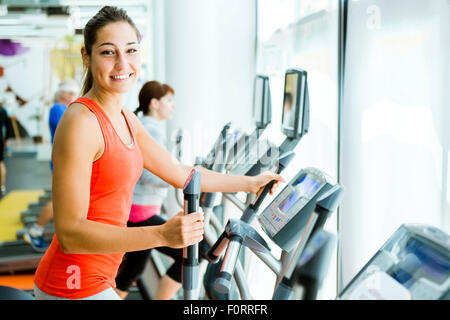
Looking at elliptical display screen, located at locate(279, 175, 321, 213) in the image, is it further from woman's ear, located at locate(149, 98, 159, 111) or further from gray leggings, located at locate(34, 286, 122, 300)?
woman's ear, located at locate(149, 98, 159, 111)

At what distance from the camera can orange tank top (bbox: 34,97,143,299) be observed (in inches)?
51.5

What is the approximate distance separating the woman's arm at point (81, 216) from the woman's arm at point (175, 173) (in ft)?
1.24

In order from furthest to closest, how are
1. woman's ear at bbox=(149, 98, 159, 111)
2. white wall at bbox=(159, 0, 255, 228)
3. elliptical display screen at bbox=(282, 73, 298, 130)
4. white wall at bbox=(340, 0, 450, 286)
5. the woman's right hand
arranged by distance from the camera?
1. white wall at bbox=(159, 0, 255, 228)
2. woman's ear at bbox=(149, 98, 159, 111)
3. elliptical display screen at bbox=(282, 73, 298, 130)
4. white wall at bbox=(340, 0, 450, 286)
5. the woman's right hand

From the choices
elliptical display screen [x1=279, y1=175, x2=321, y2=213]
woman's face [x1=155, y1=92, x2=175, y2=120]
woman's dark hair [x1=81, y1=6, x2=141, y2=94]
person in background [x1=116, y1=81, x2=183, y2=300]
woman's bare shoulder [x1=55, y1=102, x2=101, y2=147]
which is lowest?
person in background [x1=116, y1=81, x2=183, y2=300]

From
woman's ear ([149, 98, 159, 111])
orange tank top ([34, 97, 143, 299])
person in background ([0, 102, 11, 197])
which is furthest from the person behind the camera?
person in background ([0, 102, 11, 197])

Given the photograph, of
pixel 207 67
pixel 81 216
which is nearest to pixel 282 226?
pixel 81 216

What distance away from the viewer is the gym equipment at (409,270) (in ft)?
3.02

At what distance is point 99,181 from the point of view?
1.31m

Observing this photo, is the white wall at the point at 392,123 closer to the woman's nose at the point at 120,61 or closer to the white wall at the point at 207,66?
the woman's nose at the point at 120,61

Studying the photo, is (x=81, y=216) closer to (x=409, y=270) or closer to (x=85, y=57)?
(x=85, y=57)

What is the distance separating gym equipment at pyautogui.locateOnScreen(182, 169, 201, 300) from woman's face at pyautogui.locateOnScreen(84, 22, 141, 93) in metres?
0.36

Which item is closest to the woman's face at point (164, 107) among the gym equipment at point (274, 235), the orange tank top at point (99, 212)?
the gym equipment at point (274, 235)

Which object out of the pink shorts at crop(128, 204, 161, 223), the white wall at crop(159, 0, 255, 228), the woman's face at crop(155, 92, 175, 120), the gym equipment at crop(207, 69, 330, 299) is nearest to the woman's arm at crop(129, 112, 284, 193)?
the gym equipment at crop(207, 69, 330, 299)

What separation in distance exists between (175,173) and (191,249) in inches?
18.7
